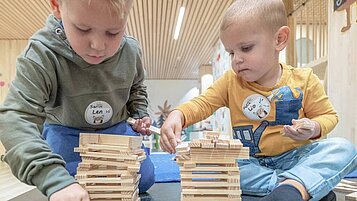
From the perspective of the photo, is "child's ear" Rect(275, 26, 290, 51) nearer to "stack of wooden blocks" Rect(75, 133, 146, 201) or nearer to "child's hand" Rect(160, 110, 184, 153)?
"child's hand" Rect(160, 110, 184, 153)

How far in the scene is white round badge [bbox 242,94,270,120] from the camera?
3.62 feet

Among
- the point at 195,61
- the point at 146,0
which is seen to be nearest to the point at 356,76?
the point at 146,0

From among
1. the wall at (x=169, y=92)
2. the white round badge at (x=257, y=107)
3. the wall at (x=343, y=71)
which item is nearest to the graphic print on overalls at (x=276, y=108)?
the white round badge at (x=257, y=107)

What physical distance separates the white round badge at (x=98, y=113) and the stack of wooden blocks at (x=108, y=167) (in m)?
0.25

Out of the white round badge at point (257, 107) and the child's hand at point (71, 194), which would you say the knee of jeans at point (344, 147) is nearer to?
the white round badge at point (257, 107)

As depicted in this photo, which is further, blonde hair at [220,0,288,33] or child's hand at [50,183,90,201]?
blonde hair at [220,0,288,33]

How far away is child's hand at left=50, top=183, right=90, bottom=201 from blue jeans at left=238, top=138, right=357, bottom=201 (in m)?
0.48

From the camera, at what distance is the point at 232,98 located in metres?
1.16

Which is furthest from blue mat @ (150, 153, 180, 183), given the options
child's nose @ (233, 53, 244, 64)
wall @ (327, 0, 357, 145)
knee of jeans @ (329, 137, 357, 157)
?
wall @ (327, 0, 357, 145)

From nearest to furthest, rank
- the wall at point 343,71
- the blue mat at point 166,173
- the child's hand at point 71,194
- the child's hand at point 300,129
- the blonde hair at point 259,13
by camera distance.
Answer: the child's hand at point 71,194 → the child's hand at point 300,129 → the blonde hair at point 259,13 → the blue mat at point 166,173 → the wall at point 343,71

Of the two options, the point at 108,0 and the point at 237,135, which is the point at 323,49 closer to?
the point at 237,135

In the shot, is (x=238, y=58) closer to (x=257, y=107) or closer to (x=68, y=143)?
(x=257, y=107)

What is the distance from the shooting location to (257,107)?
1.11 m

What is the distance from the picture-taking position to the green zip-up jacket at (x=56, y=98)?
2.42ft
